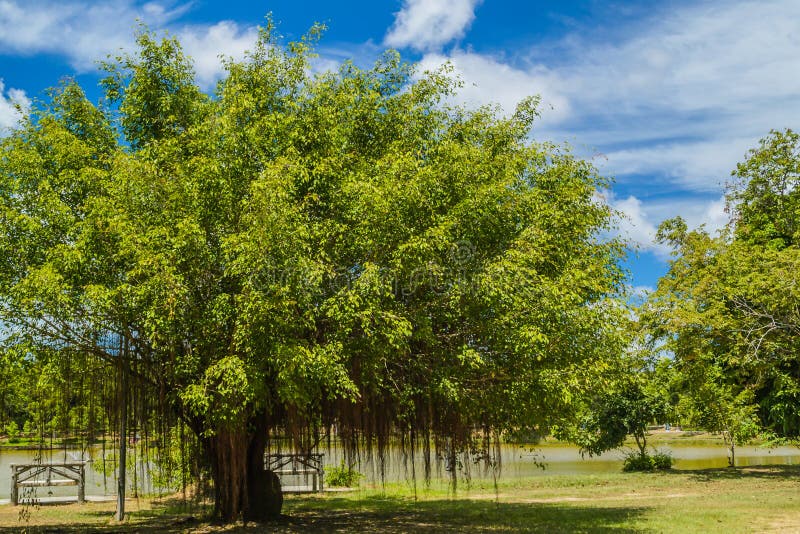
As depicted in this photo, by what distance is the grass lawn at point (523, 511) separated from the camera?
1448 cm

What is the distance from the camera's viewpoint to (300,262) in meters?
10.7

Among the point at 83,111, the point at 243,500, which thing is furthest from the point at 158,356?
the point at 83,111

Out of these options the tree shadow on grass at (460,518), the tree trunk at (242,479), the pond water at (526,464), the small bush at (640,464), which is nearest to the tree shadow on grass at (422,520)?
the tree shadow on grass at (460,518)

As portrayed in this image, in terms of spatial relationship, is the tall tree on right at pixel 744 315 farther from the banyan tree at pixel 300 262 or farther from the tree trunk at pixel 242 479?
the tree trunk at pixel 242 479

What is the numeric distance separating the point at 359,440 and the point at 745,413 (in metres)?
18.7

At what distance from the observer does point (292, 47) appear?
51.4ft

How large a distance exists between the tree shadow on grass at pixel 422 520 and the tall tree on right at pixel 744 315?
9867 mm

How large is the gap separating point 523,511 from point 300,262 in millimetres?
10284

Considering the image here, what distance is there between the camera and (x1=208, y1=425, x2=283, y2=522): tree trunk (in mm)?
14289

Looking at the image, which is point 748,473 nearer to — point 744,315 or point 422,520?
point 744,315

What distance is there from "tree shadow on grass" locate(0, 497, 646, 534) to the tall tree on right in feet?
32.4

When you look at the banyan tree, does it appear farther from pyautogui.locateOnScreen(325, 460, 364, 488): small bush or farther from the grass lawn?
pyautogui.locateOnScreen(325, 460, 364, 488): small bush

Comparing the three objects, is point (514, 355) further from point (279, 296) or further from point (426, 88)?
point (426, 88)

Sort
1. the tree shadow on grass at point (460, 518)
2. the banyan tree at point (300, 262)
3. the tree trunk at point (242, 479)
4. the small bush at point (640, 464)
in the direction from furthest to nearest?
1. the small bush at point (640, 464)
2. the tree shadow on grass at point (460, 518)
3. the tree trunk at point (242, 479)
4. the banyan tree at point (300, 262)
